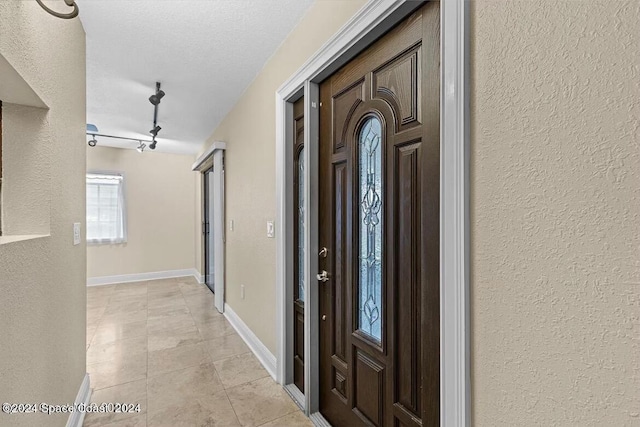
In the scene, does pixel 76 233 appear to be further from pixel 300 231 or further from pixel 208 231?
pixel 208 231

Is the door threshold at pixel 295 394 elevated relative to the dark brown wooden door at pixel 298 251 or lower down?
lower down

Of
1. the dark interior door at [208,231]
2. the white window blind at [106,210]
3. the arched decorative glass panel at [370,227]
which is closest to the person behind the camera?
the arched decorative glass panel at [370,227]

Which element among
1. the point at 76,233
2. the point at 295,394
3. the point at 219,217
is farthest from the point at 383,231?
the point at 219,217

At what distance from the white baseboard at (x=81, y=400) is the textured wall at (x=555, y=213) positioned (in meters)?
2.02

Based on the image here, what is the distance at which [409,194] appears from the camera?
1119 millimetres

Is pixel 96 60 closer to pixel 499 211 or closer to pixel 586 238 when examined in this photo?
pixel 499 211

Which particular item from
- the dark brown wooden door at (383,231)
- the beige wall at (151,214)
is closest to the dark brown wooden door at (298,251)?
the dark brown wooden door at (383,231)

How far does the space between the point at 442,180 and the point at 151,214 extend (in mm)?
5861

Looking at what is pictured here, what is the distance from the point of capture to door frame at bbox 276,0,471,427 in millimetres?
826

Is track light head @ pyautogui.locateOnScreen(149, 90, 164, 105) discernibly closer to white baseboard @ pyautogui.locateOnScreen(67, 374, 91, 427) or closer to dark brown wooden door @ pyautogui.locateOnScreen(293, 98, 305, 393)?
dark brown wooden door @ pyautogui.locateOnScreen(293, 98, 305, 393)

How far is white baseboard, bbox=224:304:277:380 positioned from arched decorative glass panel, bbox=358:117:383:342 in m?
1.19

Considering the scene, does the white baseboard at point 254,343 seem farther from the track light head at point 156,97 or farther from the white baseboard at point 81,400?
the track light head at point 156,97

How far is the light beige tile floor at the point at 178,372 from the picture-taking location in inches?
70.6

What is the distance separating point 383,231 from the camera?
4.11 ft
